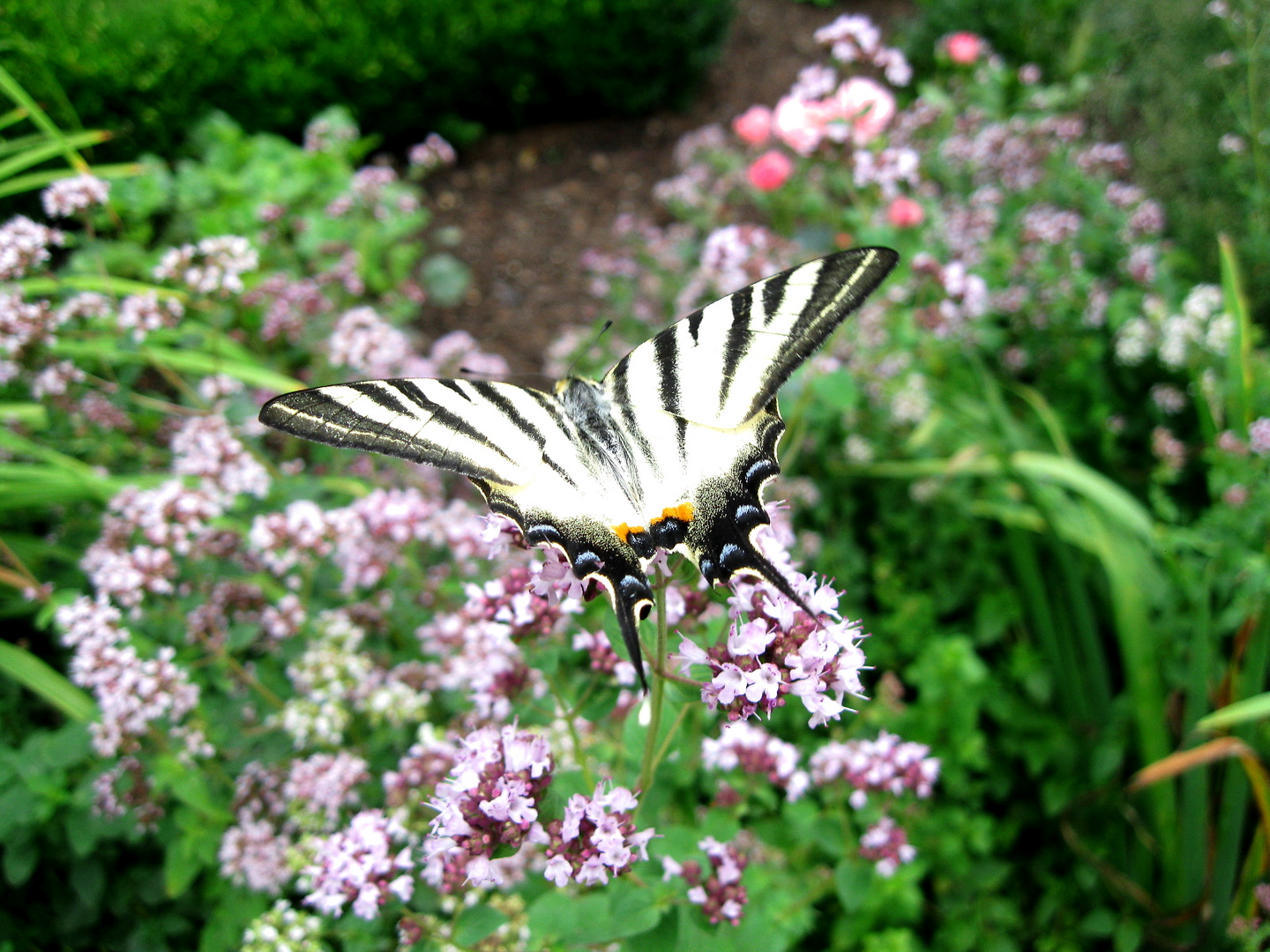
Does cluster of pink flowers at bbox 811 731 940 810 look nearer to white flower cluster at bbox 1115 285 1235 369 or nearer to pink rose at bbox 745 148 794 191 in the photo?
white flower cluster at bbox 1115 285 1235 369

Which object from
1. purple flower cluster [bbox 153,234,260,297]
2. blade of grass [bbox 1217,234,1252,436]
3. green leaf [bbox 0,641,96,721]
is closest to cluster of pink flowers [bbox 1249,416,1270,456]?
blade of grass [bbox 1217,234,1252,436]

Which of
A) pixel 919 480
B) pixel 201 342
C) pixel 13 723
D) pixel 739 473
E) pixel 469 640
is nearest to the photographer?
pixel 739 473

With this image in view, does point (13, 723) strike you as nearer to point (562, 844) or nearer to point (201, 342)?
point (201, 342)

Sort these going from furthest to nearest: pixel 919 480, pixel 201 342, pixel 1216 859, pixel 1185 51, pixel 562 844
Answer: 1. pixel 1185 51
2. pixel 919 480
3. pixel 201 342
4. pixel 1216 859
5. pixel 562 844

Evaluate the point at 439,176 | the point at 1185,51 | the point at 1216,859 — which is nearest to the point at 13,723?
the point at 1216,859

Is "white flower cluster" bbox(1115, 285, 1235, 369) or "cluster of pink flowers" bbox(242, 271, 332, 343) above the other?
"cluster of pink flowers" bbox(242, 271, 332, 343)

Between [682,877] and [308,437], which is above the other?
[308,437]

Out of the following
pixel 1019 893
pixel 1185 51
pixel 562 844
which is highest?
pixel 1185 51
